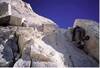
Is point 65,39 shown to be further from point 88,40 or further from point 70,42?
point 88,40

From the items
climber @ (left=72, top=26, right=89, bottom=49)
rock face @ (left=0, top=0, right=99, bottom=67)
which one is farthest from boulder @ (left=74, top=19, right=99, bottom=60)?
climber @ (left=72, top=26, right=89, bottom=49)

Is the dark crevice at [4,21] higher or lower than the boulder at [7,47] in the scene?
higher

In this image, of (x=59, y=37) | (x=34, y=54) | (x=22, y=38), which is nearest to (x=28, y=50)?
(x=34, y=54)

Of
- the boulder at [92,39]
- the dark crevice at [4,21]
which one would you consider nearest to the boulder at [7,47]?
the dark crevice at [4,21]

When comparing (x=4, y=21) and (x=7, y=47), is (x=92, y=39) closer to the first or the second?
(x=7, y=47)

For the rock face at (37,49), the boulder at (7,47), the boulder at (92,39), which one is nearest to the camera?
the rock face at (37,49)

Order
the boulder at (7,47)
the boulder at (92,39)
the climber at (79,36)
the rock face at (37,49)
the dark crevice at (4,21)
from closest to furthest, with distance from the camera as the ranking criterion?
the rock face at (37,49)
the boulder at (7,47)
the boulder at (92,39)
the climber at (79,36)
the dark crevice at (4,21)

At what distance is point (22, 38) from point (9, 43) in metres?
1.67

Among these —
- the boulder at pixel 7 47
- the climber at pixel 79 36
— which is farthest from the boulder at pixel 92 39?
the boulder at pixel 7 47

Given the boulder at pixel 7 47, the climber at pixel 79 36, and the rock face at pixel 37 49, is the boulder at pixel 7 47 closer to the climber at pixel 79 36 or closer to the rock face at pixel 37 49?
the rock face at pixel 37 49

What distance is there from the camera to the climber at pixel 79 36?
584 inches

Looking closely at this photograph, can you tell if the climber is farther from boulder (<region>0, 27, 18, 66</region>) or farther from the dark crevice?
the dark crevice

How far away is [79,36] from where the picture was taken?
16047 millimetres

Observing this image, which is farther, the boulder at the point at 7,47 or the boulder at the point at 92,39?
the boulder at the point at 92,39
